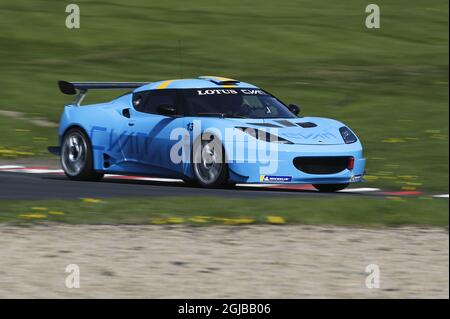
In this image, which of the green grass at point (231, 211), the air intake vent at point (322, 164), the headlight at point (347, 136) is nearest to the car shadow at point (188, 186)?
the air intake vent at point (322, 164)

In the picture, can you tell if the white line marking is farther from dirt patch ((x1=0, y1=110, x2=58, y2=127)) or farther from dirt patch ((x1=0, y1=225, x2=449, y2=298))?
dirt patch ((x1=0, y1=225, x2=449, y2=298))

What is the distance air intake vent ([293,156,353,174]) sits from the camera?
13.1 m

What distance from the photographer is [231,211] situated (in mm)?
11148

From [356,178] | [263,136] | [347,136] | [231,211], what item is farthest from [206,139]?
[231,211]

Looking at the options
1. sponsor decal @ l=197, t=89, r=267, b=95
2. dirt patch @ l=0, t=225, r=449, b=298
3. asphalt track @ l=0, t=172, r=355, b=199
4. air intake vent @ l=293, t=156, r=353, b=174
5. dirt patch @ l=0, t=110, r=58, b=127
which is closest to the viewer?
dirt patch @ l=0, t=225, r=449, b=298

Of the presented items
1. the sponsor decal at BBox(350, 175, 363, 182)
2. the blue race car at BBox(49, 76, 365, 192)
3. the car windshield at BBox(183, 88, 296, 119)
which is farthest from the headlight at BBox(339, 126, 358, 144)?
the car windshield at BBox(183, 88, 296, 119)

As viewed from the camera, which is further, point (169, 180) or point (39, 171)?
point (39, 171)

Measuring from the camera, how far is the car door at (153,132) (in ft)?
44.7

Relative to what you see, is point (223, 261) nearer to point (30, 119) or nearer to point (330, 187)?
point (330, 187)

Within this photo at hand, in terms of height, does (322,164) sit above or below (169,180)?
above

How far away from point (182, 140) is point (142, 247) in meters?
4.24

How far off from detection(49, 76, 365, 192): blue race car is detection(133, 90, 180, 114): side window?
0.01 m

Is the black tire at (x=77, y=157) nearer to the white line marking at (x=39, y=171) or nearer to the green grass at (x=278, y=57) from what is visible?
the white line marking at (x=39, y=171)

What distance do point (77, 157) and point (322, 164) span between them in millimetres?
3345
